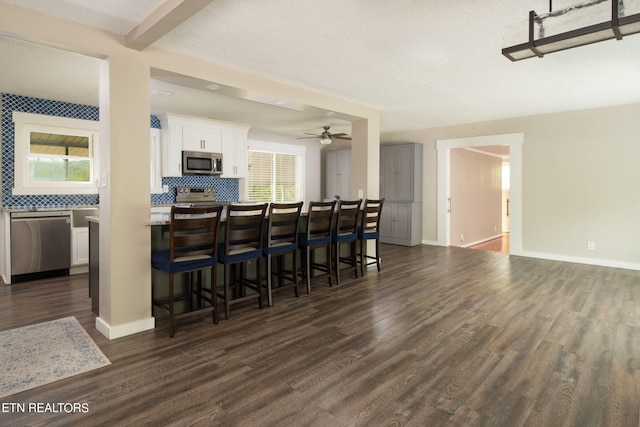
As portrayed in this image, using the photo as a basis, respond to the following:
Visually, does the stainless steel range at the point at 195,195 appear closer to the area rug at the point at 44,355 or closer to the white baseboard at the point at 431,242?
the area rug at the point at 44,355

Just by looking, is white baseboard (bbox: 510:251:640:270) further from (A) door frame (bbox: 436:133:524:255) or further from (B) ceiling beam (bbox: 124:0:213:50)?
(B) ceiling beam (bbox: 124:0:213:50)

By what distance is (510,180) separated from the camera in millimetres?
6316

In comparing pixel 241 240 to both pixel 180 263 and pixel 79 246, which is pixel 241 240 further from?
pixel 79 246

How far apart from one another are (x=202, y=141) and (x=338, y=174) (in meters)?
3.46

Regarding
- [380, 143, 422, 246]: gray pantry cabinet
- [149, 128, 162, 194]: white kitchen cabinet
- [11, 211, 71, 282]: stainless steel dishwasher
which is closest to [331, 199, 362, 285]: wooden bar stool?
[380, 143, 422, 246]: gray pantry cabinet

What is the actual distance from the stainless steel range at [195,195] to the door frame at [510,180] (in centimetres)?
452

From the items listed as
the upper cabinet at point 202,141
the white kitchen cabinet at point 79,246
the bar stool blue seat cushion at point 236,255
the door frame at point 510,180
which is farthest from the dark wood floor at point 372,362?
the upper cabinet at point 202,141

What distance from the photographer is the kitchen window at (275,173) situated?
786 centimetres

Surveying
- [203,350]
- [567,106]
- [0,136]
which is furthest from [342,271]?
[0,136]

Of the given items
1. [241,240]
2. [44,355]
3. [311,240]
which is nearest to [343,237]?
[311,240]

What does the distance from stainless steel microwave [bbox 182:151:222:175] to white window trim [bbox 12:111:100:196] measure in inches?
51.5

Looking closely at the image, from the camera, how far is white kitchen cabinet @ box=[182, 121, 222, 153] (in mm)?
6105

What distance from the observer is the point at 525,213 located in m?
6.20

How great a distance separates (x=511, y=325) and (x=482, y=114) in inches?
161
